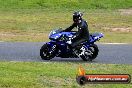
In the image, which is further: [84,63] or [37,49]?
[37,49]

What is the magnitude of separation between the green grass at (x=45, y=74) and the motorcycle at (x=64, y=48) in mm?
1075

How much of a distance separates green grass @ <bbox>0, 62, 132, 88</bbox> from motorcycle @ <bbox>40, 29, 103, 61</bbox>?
1075 millimetres

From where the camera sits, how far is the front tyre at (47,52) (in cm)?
1588

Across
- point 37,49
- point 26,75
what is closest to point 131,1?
point 37,49

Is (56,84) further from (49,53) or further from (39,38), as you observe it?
(39,38)

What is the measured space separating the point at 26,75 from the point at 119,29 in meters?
16.4

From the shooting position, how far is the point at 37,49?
18.5 metres

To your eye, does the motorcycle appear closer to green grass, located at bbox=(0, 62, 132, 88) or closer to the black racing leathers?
the black racing leathers

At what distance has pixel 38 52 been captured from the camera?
58.1 feet

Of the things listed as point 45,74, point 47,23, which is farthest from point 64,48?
point 47,23

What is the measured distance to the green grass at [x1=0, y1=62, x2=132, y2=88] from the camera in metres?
10.3


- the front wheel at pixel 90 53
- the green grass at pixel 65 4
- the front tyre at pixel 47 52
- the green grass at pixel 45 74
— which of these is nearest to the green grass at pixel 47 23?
the green grass at pixel 65 4

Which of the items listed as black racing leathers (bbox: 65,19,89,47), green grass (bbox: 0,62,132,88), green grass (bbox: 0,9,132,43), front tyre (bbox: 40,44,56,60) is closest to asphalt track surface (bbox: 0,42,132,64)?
front tyre (bbox: 40,44,56,60)

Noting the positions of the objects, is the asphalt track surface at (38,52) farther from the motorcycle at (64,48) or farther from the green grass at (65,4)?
the green grass at (65,4)
